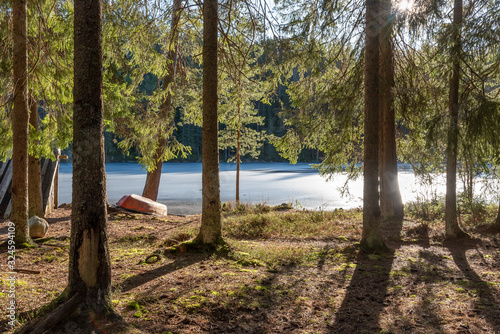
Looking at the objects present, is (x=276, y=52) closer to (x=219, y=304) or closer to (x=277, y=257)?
(x=277, y=257)

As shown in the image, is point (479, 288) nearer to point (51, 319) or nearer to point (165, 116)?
point (51, 319)

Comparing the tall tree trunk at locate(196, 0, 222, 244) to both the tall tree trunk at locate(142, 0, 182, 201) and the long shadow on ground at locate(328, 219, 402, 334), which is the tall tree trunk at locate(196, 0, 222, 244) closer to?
the long shadow on ground at locate(328, 219, 402, 334)

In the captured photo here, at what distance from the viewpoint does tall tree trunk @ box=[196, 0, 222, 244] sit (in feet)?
19.1

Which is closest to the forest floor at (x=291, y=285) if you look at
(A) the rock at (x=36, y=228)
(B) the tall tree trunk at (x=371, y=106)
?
(A) the rock at (x=36, y=228)

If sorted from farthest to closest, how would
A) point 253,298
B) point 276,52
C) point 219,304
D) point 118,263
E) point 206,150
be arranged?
point 276,52 → point 206,150 → point 118,263 → point 253,298 → point 219,304

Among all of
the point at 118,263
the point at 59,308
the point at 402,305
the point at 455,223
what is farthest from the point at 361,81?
the point at 59,308

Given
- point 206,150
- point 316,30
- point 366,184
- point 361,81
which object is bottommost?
point 366,184

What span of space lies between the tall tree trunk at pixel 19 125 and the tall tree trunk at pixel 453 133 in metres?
7.49

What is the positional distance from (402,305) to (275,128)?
64412mm

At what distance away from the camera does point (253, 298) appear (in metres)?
4.04

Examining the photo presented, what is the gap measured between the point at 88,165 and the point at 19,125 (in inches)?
141

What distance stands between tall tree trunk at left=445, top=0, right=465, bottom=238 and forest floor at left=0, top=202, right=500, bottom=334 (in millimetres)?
530

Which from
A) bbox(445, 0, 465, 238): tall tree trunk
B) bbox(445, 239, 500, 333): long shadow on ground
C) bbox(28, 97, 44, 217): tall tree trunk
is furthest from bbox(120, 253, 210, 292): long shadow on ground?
bbox(445, 0, 465, 238): tall tree trunk

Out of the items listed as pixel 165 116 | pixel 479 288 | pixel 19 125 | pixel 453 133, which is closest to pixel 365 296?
pixel 479 288
